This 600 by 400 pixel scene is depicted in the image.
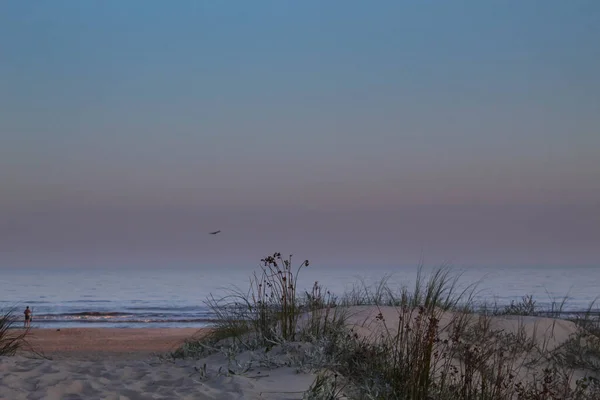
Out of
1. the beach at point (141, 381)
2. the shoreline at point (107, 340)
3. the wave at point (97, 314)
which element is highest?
the wave at point (97, 314)

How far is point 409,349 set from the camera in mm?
6262

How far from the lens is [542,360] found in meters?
8.61

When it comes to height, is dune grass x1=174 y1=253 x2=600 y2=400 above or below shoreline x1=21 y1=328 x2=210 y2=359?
above

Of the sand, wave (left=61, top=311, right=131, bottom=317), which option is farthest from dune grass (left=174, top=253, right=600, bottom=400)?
wave (left=61, top=311, right=131, bottom=317)

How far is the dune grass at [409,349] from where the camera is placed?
571 cm

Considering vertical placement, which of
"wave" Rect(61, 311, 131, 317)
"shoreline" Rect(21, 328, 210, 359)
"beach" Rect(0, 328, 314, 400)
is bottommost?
"shoreline" Rect(21, 328, 210, 359)

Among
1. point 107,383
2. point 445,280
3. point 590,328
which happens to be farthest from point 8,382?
point 590,328

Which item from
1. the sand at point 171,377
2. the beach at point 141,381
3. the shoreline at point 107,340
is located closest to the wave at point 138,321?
the shoreline at point 107,340

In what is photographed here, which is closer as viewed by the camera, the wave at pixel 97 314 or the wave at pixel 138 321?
the wave at pixel 138 321

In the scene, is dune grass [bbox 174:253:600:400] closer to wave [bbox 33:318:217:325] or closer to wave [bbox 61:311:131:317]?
wave [bbox 33:318:217:325]

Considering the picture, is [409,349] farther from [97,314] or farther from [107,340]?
[97,314]

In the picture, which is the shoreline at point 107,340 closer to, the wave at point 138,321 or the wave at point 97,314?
the wave at point 138,321

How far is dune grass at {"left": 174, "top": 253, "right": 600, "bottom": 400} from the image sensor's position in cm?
571

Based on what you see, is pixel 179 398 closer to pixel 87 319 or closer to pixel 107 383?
pixel 107 383
